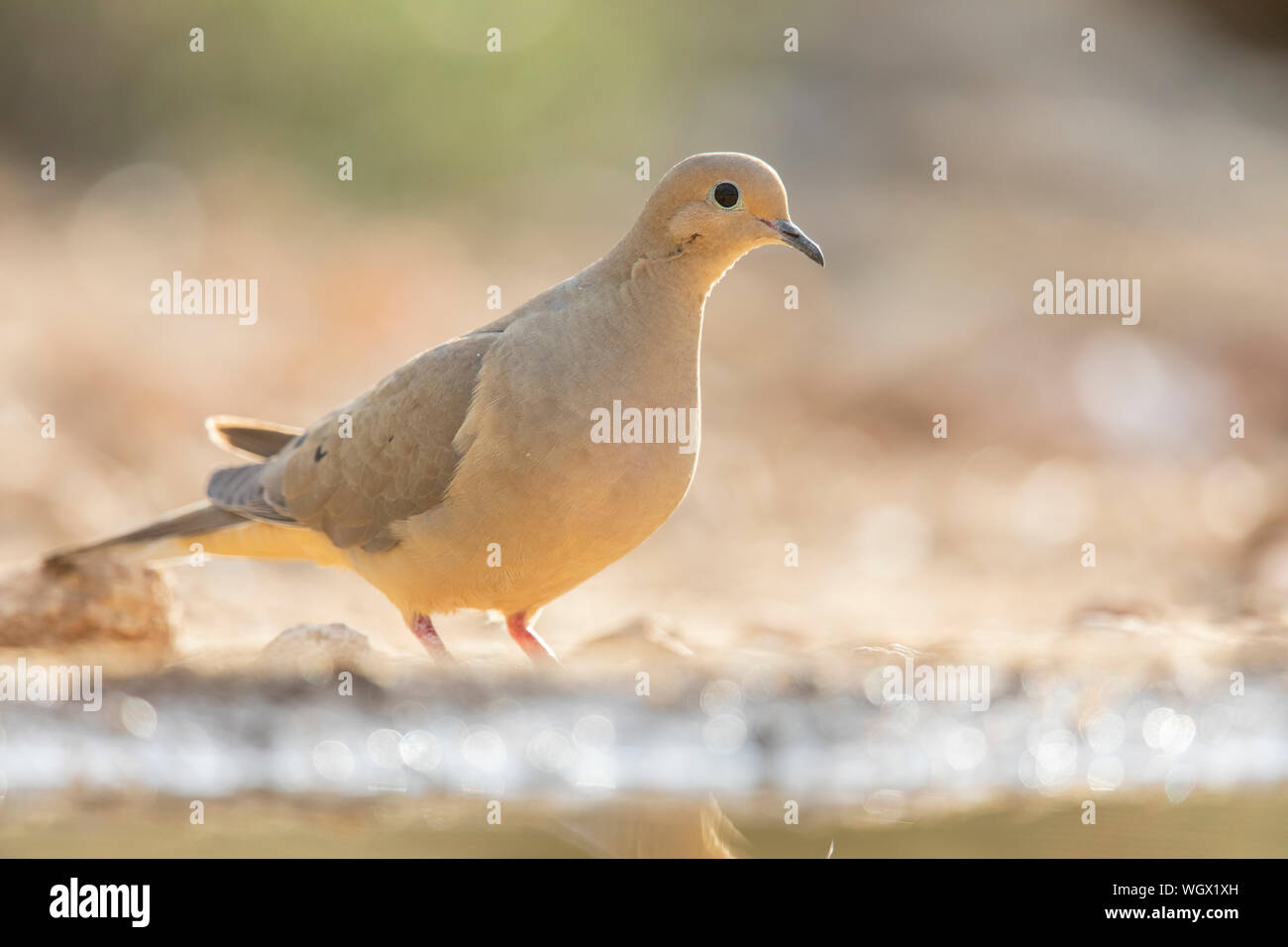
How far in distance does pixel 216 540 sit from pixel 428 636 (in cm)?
104

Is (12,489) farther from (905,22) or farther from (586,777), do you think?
(905,22)

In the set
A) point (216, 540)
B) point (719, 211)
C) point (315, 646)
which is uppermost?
point (719, 211)

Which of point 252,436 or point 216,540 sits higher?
point 252,436

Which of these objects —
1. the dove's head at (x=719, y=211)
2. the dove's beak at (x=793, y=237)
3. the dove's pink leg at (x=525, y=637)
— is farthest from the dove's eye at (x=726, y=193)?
the dove's pink leg at (x=525, y=637)

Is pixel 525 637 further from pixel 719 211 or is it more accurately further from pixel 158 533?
pixel 719 211

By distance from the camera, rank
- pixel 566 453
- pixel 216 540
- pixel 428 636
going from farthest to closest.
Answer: pixel 216 540 → pixel 428 636 → pixel 566 453

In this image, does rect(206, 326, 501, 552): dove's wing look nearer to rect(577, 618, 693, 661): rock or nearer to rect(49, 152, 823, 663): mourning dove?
rect(49, 152, 823, 663): mourning dove

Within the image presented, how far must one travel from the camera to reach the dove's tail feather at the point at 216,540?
543 centimetres

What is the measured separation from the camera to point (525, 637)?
5.27 metres

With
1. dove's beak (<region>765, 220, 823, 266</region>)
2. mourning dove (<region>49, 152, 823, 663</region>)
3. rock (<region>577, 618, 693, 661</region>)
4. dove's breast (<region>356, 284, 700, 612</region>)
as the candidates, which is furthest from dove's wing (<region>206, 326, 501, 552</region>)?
dove's beak (<region>765, 220, 823, 266</region>)

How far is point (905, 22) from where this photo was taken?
18.1m

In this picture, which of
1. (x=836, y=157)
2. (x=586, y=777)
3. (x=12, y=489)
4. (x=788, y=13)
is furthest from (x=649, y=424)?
(x=788, y=13)

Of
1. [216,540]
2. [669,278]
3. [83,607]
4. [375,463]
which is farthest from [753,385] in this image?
[83,607]

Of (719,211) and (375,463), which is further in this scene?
(375,463)
